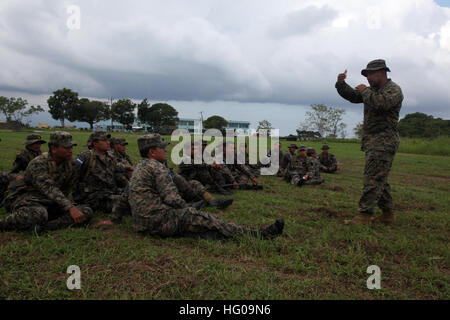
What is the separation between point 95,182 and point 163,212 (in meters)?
2.22

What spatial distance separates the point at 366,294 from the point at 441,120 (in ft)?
227

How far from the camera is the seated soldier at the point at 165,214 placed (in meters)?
3.88

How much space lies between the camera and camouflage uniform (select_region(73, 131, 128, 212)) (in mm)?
5211

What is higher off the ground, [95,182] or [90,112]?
[90,112]

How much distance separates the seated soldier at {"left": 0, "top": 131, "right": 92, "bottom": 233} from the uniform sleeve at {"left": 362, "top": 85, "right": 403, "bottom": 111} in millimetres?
4670

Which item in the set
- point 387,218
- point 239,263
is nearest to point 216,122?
point 387,218

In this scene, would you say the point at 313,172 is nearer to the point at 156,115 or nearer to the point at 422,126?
the point at 156,115

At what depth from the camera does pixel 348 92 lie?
16.3ft

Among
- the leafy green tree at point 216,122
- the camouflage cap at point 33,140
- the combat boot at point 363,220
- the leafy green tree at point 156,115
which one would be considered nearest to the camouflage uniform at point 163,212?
the combat boot at point 363,220

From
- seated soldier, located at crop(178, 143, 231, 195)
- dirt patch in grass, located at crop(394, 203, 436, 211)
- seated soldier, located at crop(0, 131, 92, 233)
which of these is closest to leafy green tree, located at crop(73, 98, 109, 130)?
seated soldier, located at crop(178, 143, 231, 195)

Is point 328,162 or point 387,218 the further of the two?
point 328,162

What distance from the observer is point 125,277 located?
293 centimetres
